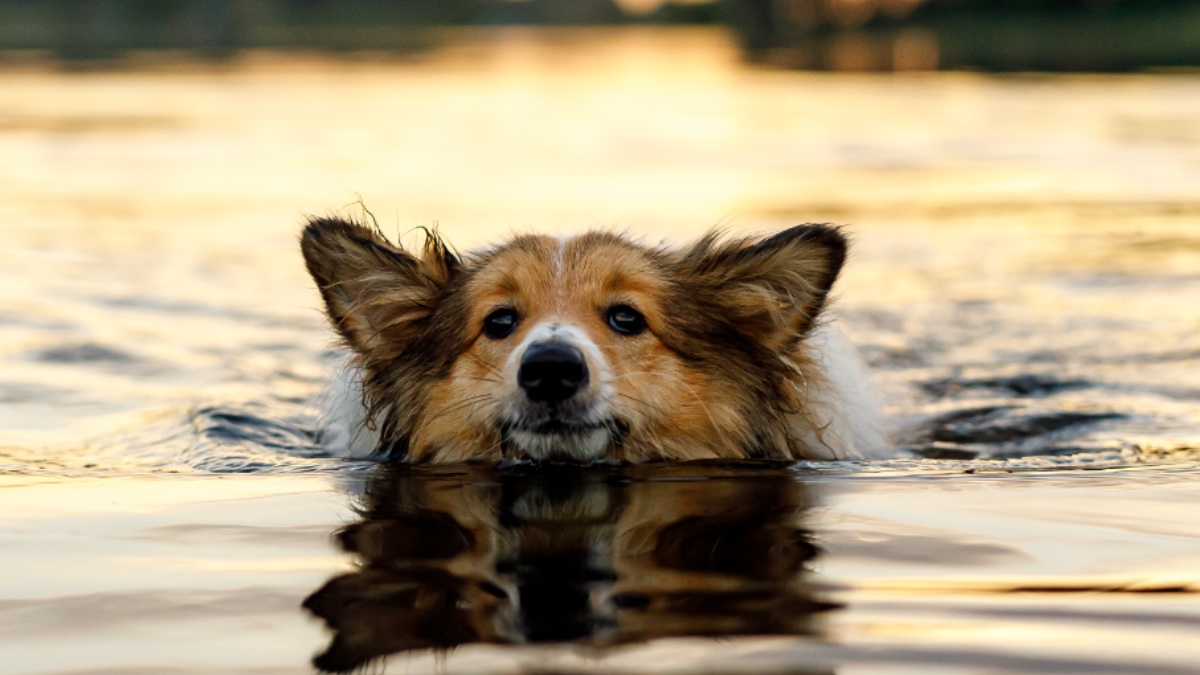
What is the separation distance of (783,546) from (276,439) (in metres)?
3.42

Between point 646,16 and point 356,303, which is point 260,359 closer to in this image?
point 356,303

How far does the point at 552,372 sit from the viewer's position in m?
5.49

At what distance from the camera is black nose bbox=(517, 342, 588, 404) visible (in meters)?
5.44

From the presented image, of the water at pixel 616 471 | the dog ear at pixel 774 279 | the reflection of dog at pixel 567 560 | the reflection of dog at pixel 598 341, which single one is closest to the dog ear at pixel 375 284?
the reflection of dog at pixel 598 341

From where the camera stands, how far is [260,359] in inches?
371

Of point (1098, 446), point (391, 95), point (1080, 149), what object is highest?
point (391, 95)

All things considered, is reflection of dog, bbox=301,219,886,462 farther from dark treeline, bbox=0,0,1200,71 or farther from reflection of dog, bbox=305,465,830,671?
dark treeline, bbox=0,0,1200,71

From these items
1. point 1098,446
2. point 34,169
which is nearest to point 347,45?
point 34,169

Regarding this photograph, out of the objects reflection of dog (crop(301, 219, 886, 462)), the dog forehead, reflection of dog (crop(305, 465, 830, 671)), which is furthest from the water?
the dog forehead

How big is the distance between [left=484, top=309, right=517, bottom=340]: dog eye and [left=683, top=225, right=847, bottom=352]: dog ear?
2.74 ft

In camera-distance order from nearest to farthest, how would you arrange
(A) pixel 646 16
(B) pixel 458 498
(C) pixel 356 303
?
(B) pixel 458 498, (C) pixel 356 303, (A) pixel 646 16

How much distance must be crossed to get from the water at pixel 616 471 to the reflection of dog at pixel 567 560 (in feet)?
0.06

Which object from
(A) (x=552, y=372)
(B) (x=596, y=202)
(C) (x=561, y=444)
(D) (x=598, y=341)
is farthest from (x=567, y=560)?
(B) (x=596, y=202)

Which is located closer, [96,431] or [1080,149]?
[96,431]
